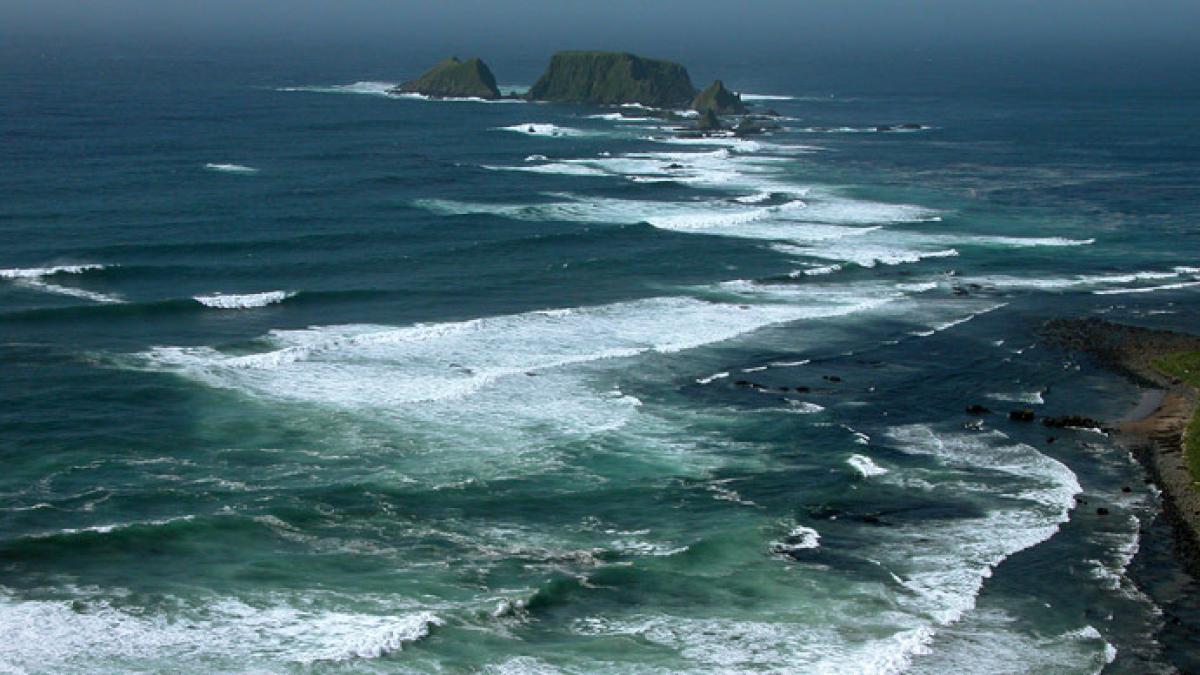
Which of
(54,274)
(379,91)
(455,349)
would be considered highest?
(379,91)

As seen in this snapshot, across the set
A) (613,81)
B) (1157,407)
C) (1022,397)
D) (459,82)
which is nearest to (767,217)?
(1022,397)

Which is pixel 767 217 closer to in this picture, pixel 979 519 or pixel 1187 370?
pixel 1187 370

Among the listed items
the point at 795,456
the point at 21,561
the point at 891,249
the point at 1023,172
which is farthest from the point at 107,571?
the point at 1023,172

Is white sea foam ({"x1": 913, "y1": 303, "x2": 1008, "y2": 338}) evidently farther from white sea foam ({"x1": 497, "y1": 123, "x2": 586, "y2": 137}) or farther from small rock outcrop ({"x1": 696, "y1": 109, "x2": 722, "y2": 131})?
small rock outcrop ({"x1": 696, "y1": 109, "x2": 722, "y2": 131})

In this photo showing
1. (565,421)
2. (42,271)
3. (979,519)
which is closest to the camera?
(979,519)

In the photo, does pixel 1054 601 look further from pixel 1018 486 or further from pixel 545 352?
pixel 545 352

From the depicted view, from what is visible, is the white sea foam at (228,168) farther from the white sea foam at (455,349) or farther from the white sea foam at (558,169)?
the white sea foam at (455,349)

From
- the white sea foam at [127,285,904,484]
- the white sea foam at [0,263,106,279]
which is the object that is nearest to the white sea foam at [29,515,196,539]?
the white sea foam at [127,285,904,484]
